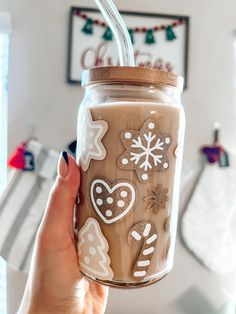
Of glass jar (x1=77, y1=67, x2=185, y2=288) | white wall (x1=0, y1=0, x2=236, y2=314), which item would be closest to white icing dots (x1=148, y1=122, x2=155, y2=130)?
glass jar (x1=77, y1=67, x2=185, y2=288)

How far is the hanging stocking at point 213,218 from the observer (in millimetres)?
1385

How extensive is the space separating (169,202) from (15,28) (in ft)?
3.52

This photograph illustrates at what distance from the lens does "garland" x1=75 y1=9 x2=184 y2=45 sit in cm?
133

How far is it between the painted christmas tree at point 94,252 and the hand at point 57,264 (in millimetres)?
57

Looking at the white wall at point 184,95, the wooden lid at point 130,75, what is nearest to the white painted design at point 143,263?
the wooden lid at point 130,75

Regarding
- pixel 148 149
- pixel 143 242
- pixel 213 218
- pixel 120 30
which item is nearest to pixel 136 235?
pixel 143 242

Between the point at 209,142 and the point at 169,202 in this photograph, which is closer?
the point at 169,202

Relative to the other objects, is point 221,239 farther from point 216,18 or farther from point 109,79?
point 109,79

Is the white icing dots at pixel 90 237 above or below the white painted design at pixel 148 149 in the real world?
below

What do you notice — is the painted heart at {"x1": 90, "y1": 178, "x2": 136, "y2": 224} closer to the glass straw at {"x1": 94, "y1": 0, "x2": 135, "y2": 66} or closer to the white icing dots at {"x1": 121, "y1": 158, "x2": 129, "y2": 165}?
the white icing dots at {"x1": 121, "y1": 158, "x2": 129, "y2": 165}

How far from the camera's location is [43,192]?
1.31 meters

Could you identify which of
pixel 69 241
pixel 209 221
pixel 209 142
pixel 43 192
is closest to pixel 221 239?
pixel 209 221

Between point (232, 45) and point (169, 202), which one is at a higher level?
point (232, 45)

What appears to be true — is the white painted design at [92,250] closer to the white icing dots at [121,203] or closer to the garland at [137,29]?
the white icing dots at [121,203]
